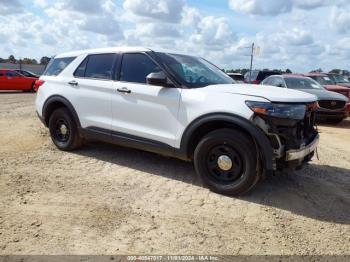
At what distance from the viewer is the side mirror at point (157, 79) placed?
5035mm

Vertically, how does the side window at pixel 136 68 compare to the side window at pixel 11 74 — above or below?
above

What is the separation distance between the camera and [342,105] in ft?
38.9

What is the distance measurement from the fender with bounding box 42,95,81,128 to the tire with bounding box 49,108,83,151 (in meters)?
0.13

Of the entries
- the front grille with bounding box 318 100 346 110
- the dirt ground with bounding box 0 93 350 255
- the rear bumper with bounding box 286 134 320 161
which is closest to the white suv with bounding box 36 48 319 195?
the rear bumper with bounding box 286 134 320 161

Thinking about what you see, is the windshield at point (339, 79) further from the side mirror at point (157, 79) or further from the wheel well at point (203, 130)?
the side mirror at point (157, 79)

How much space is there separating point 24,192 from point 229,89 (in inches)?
113

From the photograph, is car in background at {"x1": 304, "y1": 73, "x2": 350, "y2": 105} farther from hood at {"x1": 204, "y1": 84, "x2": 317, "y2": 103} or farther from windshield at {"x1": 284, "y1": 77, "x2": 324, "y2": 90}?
hood at {"x1": 204, "y1": 84, "x2": 317, "y2": 103}

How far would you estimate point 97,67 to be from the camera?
6.21 m

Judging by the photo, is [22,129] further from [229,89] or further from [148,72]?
[229,89]

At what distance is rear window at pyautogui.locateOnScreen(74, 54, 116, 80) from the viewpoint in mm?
6014

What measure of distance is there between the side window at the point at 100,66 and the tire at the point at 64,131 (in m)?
0.85

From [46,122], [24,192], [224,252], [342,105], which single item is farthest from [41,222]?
[342,105]

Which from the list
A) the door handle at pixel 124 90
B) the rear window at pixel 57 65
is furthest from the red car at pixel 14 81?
the door handle at pixel 124 90

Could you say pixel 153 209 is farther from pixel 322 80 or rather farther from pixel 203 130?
pixel 322 80
